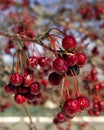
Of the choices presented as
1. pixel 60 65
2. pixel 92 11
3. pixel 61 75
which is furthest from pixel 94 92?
pixel 92 11

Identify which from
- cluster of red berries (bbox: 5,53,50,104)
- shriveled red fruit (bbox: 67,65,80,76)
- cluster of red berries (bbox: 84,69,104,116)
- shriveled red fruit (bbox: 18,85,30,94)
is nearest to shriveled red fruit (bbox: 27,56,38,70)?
cluster of red berries (bbox: 5,53,50,104)

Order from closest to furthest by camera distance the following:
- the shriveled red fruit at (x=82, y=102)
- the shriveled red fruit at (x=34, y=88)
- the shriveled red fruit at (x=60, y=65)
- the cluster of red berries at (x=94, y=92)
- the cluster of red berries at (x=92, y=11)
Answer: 1. the shriveled red fruit at (x=60, y=65)
2. the shriveled red fruit at (x=82, y=102)
3. the shriveled red fruit at (x=34, y=88)
4. the cluster of red berries at (x=94, y=92)
5. the cluster of red berries at (x=92, y=11)

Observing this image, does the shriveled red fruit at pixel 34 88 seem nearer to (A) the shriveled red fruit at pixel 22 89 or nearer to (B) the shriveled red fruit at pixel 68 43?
(A) the shriveled red fruit at pixel 22 89

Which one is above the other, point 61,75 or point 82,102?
point 61,75

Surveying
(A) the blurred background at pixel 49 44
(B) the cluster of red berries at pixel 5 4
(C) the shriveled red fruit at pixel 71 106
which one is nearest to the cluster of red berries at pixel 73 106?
(C) the shriveled red fruit at pixel 71 106

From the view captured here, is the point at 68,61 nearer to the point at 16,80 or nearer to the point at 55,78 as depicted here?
the point at 55,78

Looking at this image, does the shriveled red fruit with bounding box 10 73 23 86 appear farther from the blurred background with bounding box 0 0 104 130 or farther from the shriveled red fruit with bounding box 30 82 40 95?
the blurred background with bounding box 0 0 104 130

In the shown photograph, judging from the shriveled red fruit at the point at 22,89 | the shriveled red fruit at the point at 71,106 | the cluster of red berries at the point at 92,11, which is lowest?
the shriveled red fruit at the point at 71,106
